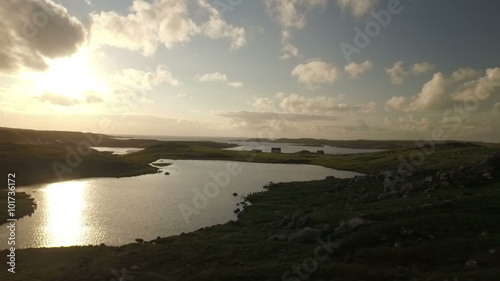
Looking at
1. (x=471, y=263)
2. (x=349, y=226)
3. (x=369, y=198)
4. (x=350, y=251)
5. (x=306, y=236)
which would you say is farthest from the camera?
(x=369, y=198)

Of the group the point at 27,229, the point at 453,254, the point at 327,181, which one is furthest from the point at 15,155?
the point at 453,254

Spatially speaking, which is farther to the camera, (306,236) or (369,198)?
(369,198)

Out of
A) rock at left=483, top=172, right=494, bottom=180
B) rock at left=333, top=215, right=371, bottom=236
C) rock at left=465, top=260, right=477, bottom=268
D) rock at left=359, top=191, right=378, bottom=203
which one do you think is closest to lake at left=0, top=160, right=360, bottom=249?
rock at left=359, top=191, right=378, bottom=203

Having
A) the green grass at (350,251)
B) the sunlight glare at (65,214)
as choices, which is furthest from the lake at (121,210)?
the green grass at (350,251)

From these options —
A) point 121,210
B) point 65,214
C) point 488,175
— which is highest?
point 488,175

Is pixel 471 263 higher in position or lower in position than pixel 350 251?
higher

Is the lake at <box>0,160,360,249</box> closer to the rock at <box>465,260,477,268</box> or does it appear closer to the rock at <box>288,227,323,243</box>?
the rock at <box>288,227,323,243</box>

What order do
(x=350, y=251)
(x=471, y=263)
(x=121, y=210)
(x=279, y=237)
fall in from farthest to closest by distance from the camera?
1. (x=121, y=210)
2. (x=279, y=237)
3. (x=350, y=251)
4. (x=471, y=263)

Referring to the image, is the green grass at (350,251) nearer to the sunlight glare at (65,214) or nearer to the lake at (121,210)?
the lake at (121,210)

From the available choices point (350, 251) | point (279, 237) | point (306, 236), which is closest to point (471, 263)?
point (350, 251)

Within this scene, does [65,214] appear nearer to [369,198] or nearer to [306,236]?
[306,236]
